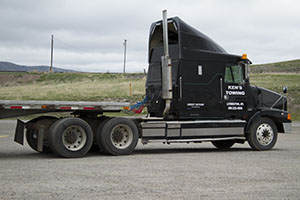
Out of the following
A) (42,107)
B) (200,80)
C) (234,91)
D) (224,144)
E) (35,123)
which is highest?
(200,80)

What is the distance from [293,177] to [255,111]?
5358mm

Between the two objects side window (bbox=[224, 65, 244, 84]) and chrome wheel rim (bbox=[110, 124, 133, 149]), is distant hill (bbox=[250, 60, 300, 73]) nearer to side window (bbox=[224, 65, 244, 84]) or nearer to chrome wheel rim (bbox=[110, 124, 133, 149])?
side window (bbox=[224, 65, 244, 84])

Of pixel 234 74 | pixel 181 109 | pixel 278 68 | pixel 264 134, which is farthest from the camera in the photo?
pixel 278 68

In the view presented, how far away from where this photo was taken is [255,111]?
1403 cm

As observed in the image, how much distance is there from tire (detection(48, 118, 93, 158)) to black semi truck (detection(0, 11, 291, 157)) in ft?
0.08

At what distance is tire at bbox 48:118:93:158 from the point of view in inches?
436

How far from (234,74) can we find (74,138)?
511 cm

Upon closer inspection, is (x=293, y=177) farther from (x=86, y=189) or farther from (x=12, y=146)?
(x=12, y=146)

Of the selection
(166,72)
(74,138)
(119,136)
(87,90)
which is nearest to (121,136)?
(119,136)

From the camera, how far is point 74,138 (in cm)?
1141

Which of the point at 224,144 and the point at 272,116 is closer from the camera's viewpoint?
the point at 272,116

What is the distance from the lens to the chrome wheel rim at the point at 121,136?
39.4 ft

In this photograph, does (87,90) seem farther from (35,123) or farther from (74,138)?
(74,138)

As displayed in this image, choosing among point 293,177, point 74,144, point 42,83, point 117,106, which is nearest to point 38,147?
point 74,144
